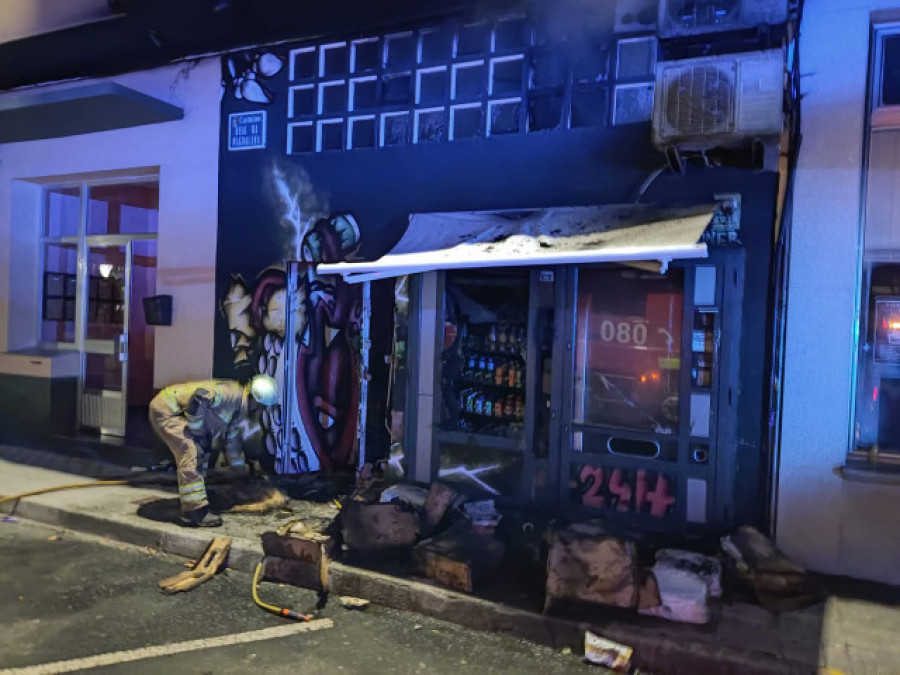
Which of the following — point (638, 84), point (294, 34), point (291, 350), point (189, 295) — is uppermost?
point (294, 34)

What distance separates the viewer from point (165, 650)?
4.23 metres

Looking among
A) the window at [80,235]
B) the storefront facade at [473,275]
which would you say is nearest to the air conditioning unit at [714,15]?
the storefront facade at [473,275]

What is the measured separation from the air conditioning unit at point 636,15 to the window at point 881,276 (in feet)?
5.69

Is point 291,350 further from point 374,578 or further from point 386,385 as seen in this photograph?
point 374,578

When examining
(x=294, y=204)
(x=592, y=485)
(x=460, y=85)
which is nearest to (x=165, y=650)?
(x=592, y=485)

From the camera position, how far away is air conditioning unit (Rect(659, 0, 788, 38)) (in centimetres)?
495

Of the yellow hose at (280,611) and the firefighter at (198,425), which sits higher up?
the firefighter at (198,425)

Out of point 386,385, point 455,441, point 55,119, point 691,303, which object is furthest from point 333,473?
point 55,119

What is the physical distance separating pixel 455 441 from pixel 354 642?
2.28m

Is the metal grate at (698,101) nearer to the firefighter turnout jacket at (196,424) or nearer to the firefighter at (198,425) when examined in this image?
the firefighter at (198,425)

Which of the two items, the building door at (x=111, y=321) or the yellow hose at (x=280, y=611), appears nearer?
the yellow hose at (x=280, y=611)

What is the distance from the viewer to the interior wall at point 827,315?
5.24m

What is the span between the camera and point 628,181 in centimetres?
602

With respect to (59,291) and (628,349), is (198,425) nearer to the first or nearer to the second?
(628,349)
